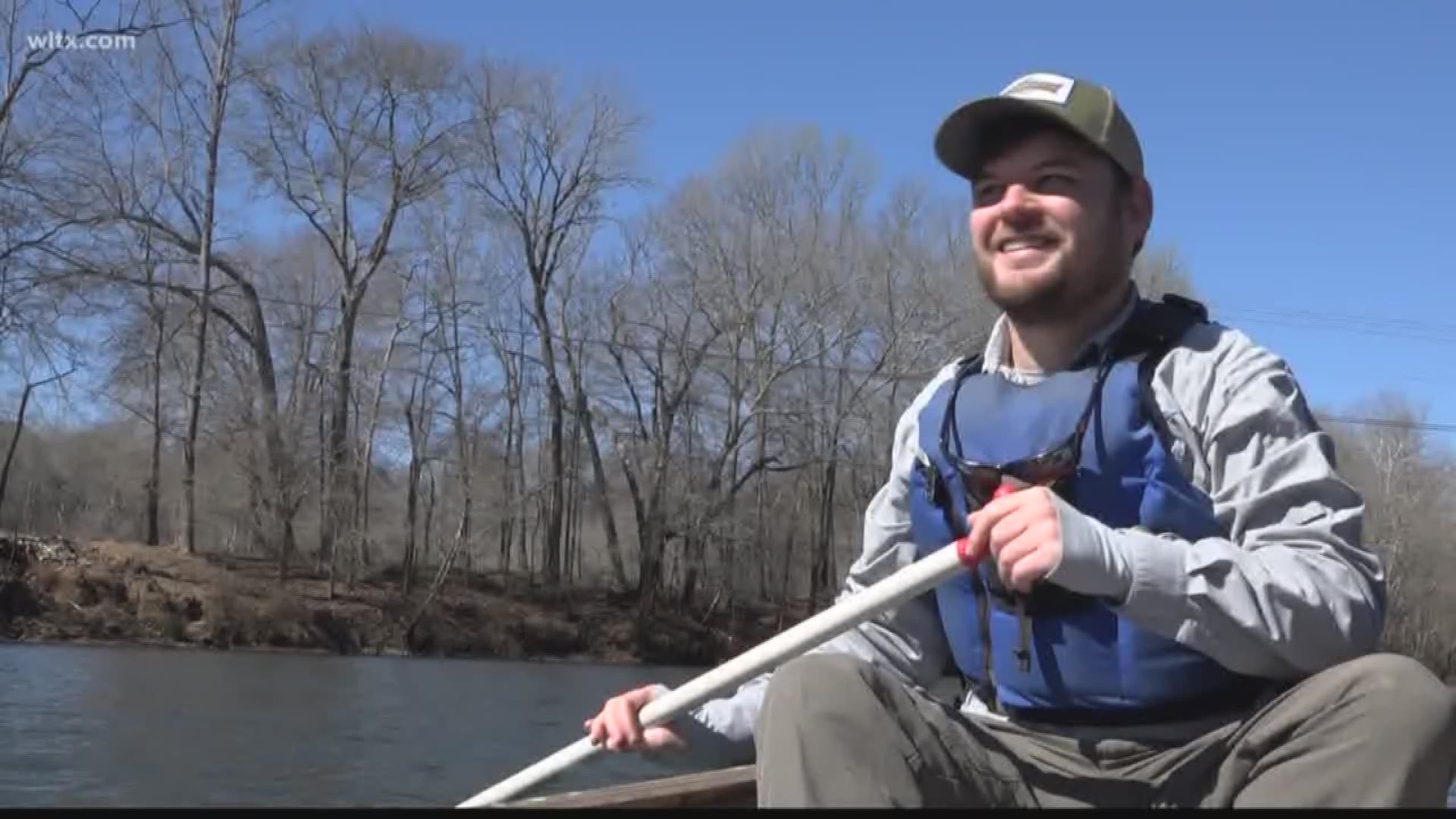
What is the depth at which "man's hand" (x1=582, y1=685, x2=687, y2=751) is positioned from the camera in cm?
169

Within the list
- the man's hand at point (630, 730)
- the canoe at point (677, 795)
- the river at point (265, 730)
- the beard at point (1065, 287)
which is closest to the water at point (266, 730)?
the river at point (265, 730)

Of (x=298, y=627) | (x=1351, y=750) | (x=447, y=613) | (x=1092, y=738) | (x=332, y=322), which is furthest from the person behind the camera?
(x=332, y=322)

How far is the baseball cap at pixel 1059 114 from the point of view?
1.61 m

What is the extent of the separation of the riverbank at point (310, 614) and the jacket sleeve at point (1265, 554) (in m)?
20.0

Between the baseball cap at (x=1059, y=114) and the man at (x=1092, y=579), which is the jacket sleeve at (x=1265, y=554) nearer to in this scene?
the man at (x=1092, y=579)

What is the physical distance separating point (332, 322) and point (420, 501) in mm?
4057

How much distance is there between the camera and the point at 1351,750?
1.25 metres

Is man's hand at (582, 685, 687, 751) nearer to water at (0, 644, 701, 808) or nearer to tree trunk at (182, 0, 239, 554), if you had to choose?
water at (0, 644, 701, 808)

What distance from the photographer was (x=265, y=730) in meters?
11.8

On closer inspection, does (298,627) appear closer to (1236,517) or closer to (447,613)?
(447,613)

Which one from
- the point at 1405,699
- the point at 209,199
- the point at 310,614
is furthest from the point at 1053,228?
the point at 209,199

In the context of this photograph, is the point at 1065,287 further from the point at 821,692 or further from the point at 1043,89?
the point at 821,692

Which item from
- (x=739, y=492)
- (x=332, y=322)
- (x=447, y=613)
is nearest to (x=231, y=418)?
(x=332, y=322)
